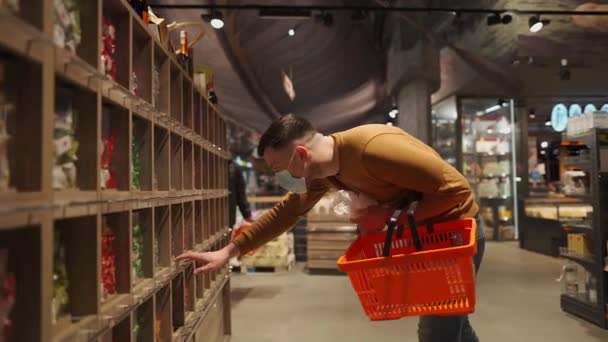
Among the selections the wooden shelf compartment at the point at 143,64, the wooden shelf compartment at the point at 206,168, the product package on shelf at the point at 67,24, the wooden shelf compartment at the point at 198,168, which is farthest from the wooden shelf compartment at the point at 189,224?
the product package on shelf at the point at 67,24

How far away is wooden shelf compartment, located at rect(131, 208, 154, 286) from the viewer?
1.83 metres

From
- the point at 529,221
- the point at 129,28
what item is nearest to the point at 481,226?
the point at 129,28

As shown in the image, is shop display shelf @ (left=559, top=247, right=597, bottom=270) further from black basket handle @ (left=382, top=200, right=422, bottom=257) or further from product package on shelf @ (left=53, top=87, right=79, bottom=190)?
product package on shelf @ (left=53, top=87, right=79, bottom=190)

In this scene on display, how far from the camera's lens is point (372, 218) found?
190 centimetres

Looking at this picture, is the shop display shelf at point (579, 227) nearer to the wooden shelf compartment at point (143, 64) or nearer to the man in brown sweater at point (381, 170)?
the man in brown sweater at point (381, 170)

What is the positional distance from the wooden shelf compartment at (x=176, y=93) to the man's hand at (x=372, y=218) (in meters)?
0.96

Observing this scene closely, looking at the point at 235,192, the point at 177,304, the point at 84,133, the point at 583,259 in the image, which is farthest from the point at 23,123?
the point at 235,192

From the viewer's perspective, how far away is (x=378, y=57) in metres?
11.1

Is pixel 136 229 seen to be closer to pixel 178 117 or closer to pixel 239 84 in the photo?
pixel 178 117

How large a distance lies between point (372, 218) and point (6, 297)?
4.12ft

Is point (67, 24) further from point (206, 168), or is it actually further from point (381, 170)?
point (206, 168)

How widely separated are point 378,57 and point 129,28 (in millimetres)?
10016

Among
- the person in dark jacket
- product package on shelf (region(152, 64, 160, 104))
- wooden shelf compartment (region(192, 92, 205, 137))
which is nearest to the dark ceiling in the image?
the person in dark jacket

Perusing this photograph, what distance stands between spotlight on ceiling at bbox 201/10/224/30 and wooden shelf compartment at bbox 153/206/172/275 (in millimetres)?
3419
